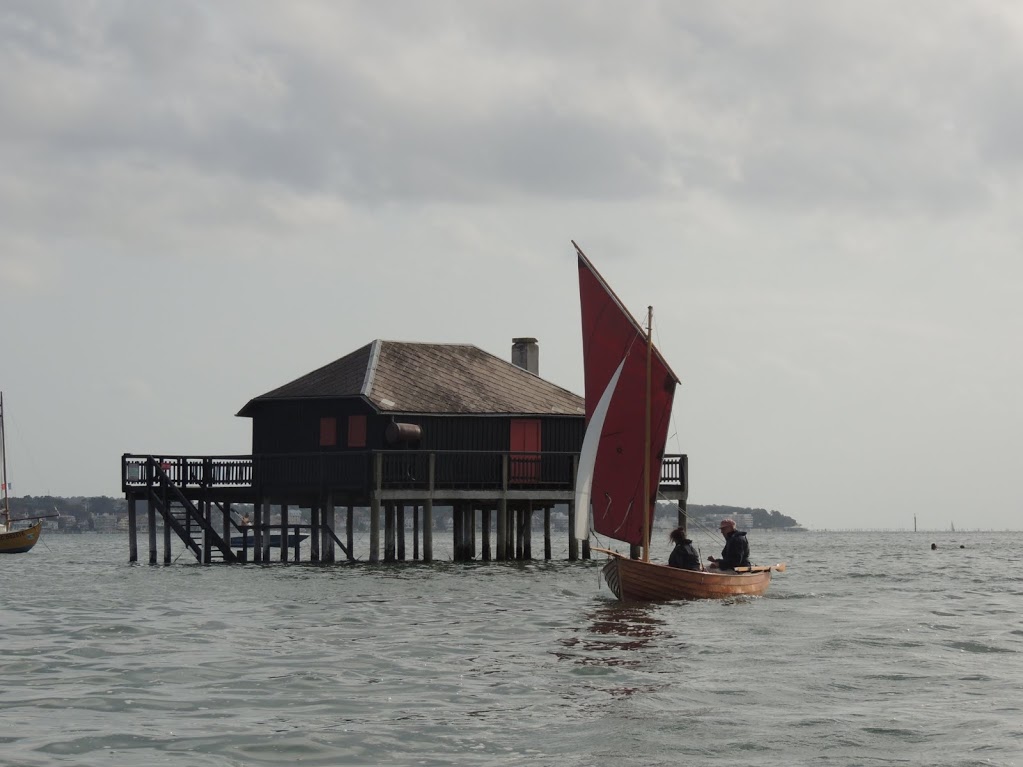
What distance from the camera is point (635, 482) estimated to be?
91.5ft

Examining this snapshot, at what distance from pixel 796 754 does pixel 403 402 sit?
30.3 metres

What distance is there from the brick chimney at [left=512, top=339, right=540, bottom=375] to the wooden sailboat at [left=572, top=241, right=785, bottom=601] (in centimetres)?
1985

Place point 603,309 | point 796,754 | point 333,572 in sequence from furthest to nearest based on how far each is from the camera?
point 333,572 → point 603,309 → point 796,754

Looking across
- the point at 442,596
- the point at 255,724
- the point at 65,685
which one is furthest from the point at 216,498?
the point at 255,724

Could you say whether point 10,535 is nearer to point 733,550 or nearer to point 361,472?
point 361,472

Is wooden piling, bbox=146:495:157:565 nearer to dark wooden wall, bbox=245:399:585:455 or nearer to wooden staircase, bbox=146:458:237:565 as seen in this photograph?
wooden staircase, bbox=146:458:237:565

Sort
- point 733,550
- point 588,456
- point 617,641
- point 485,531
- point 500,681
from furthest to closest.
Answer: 1. point 485,531
2. point 733,550
3. point 588,456
4. point 617,641
5. point 500,681

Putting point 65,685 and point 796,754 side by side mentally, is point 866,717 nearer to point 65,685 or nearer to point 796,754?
point 796,754

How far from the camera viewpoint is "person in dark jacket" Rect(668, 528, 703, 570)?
26.8 metres

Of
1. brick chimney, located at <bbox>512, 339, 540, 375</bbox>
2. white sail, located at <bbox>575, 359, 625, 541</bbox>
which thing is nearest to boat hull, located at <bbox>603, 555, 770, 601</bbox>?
white sail, located at <bbox>575, 359, 625, 541</bbox>

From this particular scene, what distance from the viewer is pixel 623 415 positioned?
2784cm

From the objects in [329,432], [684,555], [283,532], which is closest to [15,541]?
[283,532]

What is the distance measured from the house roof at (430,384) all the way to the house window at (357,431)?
76cm

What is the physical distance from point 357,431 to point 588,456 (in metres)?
15.3
